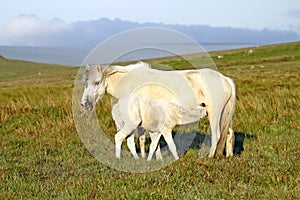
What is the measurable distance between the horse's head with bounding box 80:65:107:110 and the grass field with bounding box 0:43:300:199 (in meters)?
1.11

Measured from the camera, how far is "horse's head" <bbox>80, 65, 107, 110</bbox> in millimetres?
8148

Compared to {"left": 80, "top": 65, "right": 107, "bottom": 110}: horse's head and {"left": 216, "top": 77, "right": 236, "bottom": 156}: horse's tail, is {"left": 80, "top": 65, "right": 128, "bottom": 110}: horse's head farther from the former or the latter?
{"left": 216, "top": 77, "right": 236, "bottom": 156}: horse's tail

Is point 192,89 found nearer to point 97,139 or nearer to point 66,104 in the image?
point 97,139

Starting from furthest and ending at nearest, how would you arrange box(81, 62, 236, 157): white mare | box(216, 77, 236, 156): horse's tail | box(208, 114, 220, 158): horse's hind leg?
box(216, 77, 236, 156): horse's tail, box(208, 114, 220, 158): horse's hind leg, box(81, 62, 236, 157): white mare

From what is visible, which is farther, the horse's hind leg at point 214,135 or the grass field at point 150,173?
the horse's hind leg at point 214,135

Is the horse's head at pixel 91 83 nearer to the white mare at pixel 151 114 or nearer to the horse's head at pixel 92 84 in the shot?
the horse's head at pixel 92 84

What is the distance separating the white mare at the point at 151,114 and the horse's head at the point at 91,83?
1.45 ft

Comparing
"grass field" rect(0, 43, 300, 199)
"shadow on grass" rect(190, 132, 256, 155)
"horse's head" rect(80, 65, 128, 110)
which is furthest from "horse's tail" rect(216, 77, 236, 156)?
"horse's head" rect(80, 65, 128, 110)

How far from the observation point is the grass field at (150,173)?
6.26 m

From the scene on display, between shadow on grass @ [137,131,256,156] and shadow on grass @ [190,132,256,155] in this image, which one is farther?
shadow on grass @ [190,132,256,155]

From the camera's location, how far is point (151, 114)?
818 cm

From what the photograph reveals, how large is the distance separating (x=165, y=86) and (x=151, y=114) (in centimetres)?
60

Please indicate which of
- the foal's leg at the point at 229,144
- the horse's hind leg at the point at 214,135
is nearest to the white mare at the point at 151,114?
the horse's hind leg at the point at 214,135

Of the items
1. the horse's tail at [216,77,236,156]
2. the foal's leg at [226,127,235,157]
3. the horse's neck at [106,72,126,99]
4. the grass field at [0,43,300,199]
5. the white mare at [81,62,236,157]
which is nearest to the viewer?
the grass field at [0,43,300,199]
